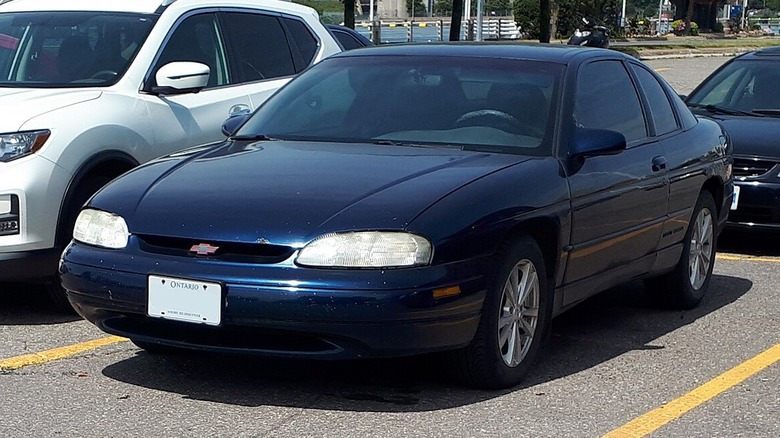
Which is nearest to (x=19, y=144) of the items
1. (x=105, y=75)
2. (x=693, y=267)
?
(x=105, y=75)

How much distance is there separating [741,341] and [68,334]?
131 inches

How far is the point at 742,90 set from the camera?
10.8 metres

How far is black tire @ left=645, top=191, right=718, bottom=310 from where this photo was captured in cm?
727

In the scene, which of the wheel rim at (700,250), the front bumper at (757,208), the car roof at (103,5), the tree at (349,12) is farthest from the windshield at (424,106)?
the tree at (349,12)

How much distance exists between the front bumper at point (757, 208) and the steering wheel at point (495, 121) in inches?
152

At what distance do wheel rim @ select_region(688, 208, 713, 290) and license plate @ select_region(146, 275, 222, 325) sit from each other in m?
3.42

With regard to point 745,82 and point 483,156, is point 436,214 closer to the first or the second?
point 483,156

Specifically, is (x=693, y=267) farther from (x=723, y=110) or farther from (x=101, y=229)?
(x=101, y=229)

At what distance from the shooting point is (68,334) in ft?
20.9

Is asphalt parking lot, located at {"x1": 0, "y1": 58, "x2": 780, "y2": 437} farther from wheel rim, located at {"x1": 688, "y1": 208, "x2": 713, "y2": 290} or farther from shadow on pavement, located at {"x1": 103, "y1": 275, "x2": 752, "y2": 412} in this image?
wheel rim, located at {"x1": 688, "y1": 208, "x2": 713, "y2": 290}

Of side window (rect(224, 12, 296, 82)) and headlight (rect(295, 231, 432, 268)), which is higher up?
side window (rect(224, 12, 296, 82))

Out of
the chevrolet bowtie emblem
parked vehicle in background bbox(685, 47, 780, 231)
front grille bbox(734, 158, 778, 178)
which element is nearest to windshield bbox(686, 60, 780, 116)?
parked vehicle in background bbox(685, 47, 780, 231)

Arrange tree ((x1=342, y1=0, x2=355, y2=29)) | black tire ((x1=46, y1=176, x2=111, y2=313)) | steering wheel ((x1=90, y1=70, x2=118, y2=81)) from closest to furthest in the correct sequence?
black tire ((x1=46, y1=176, x2=111, y2=313)) → steering wheel ((x1=90, y1=70, x2=118, y2=81)) → tree ((x1=342, y1=0, x2=355, y2=29))

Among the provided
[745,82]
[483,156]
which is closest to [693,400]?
[483,156]
